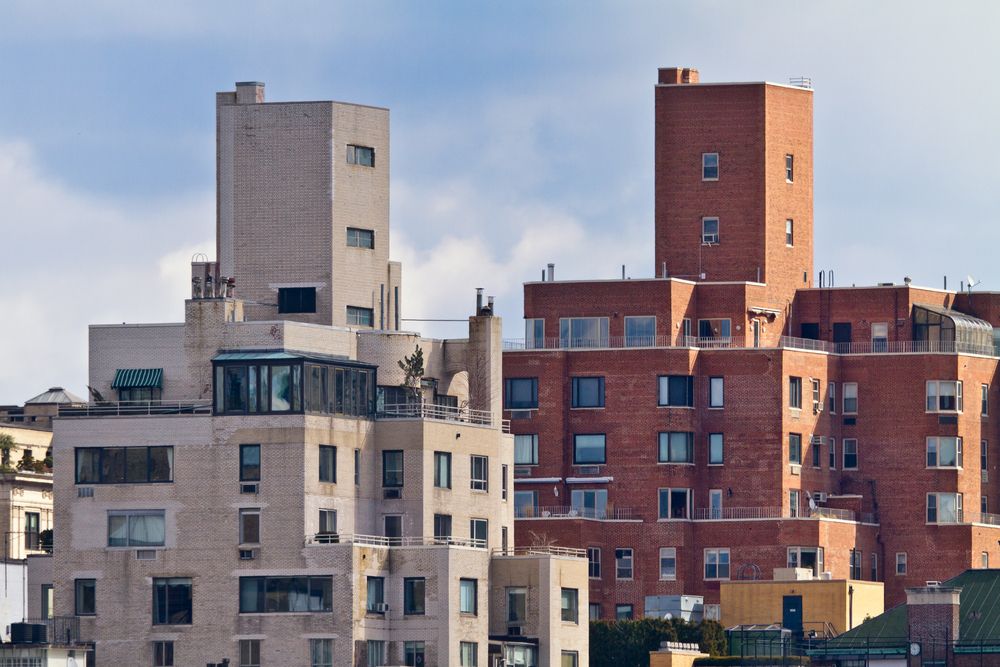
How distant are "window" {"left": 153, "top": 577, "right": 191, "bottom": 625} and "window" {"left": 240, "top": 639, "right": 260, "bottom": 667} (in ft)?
10.8

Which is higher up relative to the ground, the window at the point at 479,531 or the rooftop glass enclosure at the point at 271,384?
the rooftop glass enclosure at the point at 271,384

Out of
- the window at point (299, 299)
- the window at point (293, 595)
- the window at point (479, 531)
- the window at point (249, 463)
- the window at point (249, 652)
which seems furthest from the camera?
the window at point (299, 299)

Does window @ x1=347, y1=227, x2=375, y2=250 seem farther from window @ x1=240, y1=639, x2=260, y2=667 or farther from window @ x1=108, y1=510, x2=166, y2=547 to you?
window @ x1=240, y1=639, x2=260, y2=667

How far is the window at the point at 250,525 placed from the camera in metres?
169

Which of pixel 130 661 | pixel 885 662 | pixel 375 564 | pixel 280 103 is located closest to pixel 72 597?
pixel 130 661

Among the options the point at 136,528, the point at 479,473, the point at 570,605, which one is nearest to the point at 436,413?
the point at 479,473

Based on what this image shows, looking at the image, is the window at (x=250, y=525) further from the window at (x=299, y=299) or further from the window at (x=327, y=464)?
the window at (x=299, y=299)

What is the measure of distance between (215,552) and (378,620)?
856cm

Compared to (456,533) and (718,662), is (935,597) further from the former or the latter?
(456,533)

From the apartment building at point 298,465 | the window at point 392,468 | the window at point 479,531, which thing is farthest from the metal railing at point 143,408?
the window at point 479,531

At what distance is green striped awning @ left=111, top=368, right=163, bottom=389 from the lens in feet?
571

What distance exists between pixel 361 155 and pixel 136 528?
24.6 metres

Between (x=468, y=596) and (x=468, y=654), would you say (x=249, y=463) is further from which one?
(x=468, y=654)

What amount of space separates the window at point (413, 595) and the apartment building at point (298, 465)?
0.16 ft
